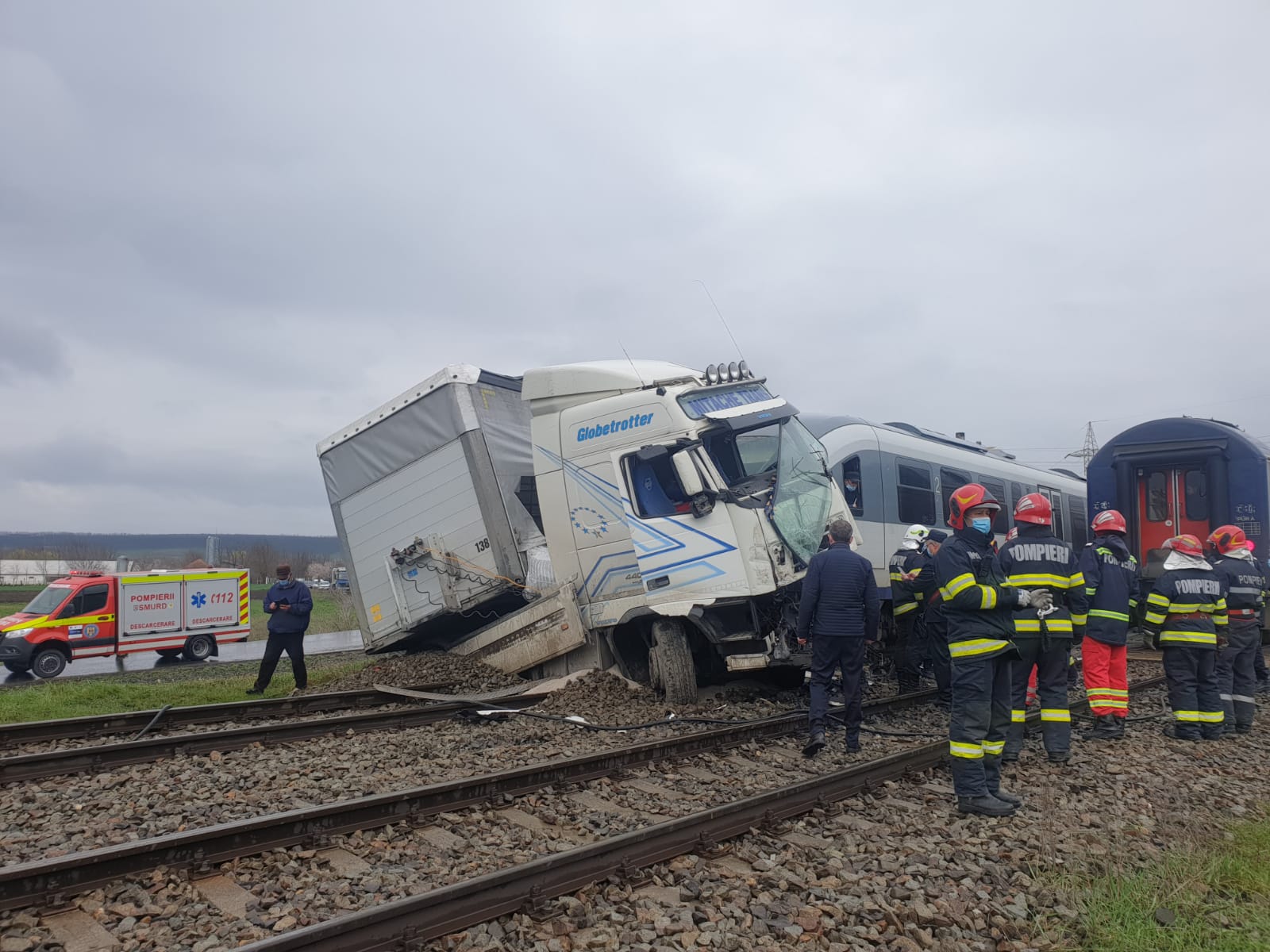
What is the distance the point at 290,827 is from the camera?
14.9ft

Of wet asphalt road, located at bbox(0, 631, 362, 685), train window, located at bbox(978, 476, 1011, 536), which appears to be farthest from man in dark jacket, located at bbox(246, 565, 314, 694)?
train window, located at bbox(978, 476, 1011, 536)

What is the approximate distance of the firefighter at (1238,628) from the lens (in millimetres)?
8234

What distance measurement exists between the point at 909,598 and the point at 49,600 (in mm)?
16481

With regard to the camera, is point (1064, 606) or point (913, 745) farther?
point (913, 745)

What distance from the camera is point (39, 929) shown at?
350 cm

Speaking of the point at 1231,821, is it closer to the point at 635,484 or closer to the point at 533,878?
the point at 533,878

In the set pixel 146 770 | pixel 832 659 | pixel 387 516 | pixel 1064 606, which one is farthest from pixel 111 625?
pixel 1064 606

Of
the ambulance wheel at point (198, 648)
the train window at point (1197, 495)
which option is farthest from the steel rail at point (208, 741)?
the ambulance wheel at point (198, 648)

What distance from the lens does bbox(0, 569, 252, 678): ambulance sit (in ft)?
54.8

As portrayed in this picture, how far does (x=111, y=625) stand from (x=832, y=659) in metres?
16.4

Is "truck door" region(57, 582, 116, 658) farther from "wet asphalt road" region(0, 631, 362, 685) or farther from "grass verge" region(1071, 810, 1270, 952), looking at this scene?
"grass verge" region(1071, 810, 1270, 952)

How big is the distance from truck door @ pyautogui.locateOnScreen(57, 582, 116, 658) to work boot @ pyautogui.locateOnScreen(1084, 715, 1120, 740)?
58.0 feet

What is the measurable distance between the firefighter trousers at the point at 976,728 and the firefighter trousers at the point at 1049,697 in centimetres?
56

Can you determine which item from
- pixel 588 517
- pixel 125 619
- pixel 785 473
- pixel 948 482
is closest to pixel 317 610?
pixel 125 619
